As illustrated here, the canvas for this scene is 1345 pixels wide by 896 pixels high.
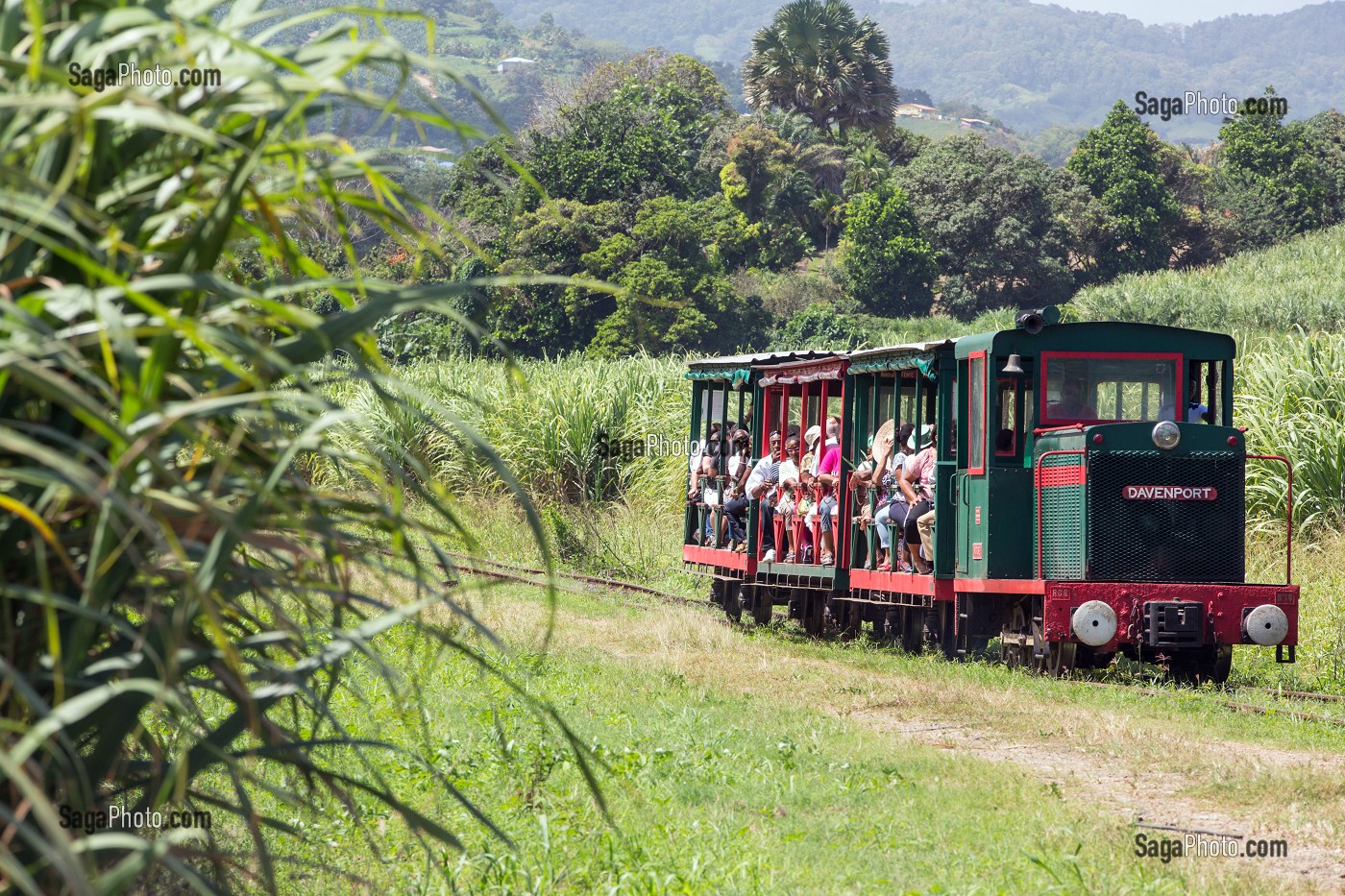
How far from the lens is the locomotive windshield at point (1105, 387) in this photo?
43.4 feet

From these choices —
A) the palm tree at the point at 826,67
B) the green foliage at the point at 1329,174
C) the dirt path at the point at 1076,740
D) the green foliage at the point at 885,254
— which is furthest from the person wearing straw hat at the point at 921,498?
the palm tree at the point at 826,67

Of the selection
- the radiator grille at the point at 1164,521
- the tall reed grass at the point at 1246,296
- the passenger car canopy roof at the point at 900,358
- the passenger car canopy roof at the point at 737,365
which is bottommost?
the radiator grille at the point at 1164,521

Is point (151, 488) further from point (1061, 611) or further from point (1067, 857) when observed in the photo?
point (1061, 611)

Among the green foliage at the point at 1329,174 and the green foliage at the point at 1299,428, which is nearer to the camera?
the green foliage at the point at 1299,428

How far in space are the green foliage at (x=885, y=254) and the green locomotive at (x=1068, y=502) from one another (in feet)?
157

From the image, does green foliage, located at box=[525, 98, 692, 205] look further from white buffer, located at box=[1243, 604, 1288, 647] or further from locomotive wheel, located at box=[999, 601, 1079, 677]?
white buffer, located at box=[1243, 604, 1288, 647]

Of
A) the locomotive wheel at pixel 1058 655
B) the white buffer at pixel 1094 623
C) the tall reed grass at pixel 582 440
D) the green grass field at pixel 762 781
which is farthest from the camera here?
the tall reed grass at pixel 582 440

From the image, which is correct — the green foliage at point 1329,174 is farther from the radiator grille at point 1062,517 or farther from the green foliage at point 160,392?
the green foliage at point 160,392

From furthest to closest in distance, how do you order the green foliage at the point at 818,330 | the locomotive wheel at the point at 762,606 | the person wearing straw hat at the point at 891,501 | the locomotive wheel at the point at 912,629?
the green foliage at the point at 818,330, the locomotive wheel at the point at 762,606, the locomotive wheel at the point at 912,629, the person wearing straw hat at the point at 891,501

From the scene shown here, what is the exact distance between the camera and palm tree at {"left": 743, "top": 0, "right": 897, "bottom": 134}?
248 feet

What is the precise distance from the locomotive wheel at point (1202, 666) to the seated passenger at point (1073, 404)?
7.29ft

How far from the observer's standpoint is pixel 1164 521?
12.6 m

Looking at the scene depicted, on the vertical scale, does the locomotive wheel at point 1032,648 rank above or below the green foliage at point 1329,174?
below

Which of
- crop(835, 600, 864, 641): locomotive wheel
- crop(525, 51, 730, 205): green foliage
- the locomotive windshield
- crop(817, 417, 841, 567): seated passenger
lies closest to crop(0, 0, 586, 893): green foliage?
the locomotive windshield
